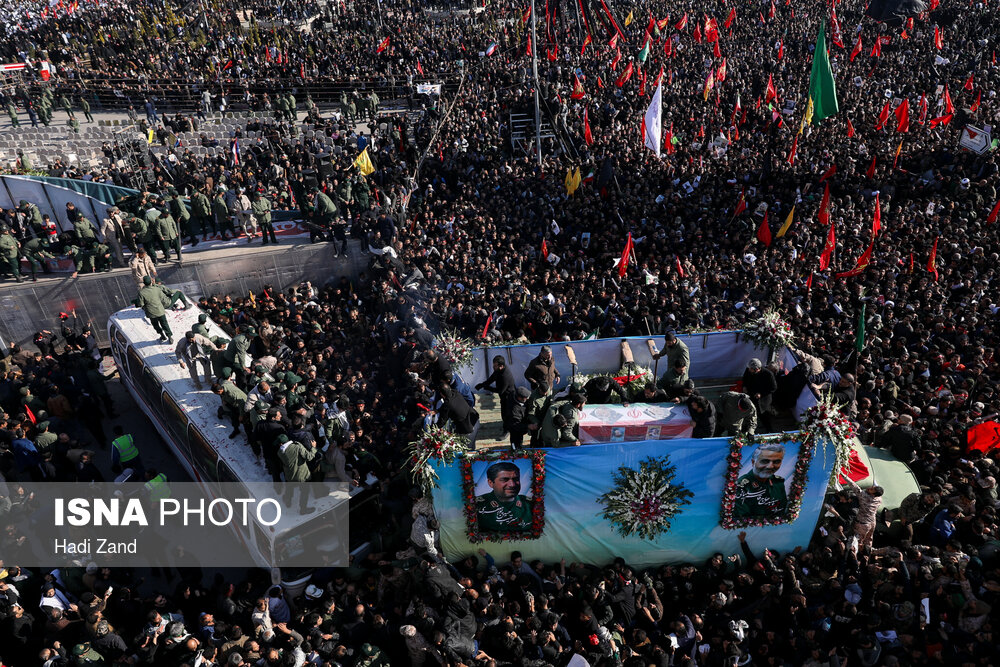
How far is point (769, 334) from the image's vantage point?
11531 millimetres

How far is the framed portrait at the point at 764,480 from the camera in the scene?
8.94 meters

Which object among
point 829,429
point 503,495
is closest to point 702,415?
point 829,429

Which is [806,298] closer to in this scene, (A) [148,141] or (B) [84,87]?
(A) [148,141]

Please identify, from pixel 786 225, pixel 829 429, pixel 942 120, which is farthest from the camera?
pixel 942 120

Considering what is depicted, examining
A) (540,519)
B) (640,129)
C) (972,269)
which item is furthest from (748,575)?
(640,129)

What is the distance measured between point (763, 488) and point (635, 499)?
1730 millimetres

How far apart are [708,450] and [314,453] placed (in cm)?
543

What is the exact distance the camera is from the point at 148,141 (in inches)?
1077

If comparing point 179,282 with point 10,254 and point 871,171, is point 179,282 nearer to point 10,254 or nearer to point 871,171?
point 10,254

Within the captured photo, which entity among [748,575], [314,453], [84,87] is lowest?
[748,575]

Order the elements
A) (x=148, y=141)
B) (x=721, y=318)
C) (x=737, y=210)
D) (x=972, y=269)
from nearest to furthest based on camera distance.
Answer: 1. (x=721, y=318)
2. (x=972, y=269)
3. (x=737, y=210)
4. (x=148, y=141)

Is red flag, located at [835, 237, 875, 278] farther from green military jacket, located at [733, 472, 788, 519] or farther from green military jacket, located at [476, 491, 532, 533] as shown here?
green military jacket, located at [476, 491, 532, 533]

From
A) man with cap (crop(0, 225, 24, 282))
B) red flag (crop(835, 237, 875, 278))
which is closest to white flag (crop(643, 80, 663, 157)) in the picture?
red flag (crop(835, 237, 875, 278))

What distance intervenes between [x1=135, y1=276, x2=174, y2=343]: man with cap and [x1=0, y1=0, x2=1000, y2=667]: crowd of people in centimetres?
31
